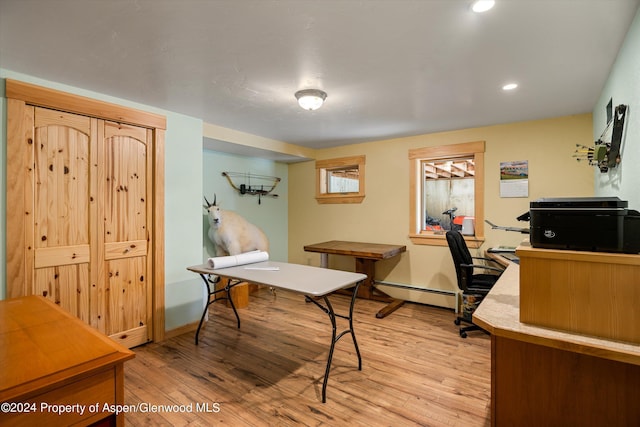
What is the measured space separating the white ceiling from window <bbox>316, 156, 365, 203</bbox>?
173 cm

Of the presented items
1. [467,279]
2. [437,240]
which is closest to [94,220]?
[467,279]

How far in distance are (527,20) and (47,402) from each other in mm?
2590

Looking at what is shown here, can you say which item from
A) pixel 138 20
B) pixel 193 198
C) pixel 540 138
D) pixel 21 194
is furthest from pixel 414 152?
pixel 21 194

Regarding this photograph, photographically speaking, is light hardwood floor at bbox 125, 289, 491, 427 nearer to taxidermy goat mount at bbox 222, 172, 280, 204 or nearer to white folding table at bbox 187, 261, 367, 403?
white folding table at bbox 187, 261, 367, 403

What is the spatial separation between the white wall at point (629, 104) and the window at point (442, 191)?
1.66 m

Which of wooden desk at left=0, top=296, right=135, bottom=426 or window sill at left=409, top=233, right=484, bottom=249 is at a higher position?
window sill at left=409, top=233, right=484, bottom=249

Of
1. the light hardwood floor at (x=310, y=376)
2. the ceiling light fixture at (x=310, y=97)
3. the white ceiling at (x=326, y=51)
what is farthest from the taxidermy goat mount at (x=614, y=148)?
the ceiling light fixture at (x=310, y=97)

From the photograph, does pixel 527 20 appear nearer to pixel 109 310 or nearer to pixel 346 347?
pixel 346 347

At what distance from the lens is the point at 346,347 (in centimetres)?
292

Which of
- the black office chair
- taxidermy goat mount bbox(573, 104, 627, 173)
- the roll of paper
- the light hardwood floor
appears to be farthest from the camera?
the black office chair

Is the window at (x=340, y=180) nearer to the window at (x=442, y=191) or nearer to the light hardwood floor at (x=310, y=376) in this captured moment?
the window at (x=442, y=191)

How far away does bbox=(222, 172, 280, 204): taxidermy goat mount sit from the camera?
4.80 meters

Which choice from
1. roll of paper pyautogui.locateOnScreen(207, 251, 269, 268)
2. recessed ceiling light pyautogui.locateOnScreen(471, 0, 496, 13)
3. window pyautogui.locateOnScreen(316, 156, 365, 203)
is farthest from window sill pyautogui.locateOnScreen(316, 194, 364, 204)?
recessed ceiling light pyautogui.locateOnScreen(471, 0, 496, 13)

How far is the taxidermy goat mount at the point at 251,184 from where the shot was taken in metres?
4.80
